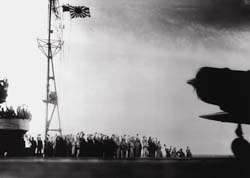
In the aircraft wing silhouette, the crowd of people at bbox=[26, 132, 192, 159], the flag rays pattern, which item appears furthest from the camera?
the flag rays pattern

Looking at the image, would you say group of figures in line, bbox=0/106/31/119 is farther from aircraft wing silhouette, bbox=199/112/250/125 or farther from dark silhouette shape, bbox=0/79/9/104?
aircraft wing silhouette, bbox=199/112/250/125

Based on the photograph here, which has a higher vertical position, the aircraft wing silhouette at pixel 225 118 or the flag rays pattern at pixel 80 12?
the flag rays pattern at pixel 80 12

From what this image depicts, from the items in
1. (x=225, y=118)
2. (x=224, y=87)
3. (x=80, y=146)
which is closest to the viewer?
(x=224, y=87)

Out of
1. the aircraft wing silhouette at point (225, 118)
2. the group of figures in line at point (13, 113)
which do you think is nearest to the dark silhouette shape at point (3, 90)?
the group of figures in line at point (13, 113)

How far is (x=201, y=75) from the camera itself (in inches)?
507

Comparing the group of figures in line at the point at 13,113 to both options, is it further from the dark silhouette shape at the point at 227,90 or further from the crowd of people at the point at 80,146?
the dark silhouette shape at the point at 227,90

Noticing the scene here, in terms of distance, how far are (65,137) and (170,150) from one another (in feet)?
38.5

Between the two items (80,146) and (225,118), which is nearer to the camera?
(225,118)

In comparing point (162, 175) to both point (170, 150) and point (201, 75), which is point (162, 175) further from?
point (170, 150)

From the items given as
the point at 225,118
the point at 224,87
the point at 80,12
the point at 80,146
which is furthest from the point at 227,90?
the point at 80,12

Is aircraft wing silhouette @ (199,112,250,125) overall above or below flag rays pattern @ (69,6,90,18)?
below

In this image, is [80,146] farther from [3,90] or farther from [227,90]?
[227,90]

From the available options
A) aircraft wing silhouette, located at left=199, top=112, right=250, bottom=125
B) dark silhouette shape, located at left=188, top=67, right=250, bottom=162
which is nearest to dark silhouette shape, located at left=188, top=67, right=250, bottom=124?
dark silhouette shape, located at left=188, top=67, right=250, bottom=162

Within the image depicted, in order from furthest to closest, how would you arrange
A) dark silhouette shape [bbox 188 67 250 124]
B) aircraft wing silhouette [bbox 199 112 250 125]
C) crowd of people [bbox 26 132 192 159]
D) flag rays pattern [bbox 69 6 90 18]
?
1. flag rays pattern [bbox 69 6 90 18]
2. crowd of people [bbox 26 132 192 159]
3. aircraft wing silhouette [bbox 199 112 250 125]
4. dark silhouette shape [bbox 188 67 250 124]
